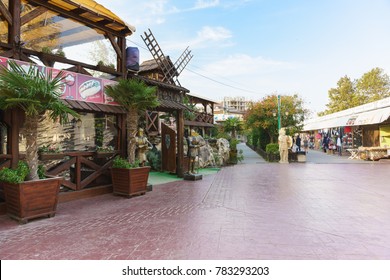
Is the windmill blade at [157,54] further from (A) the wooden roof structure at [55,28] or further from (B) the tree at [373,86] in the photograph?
(B) the tree at [373,86]

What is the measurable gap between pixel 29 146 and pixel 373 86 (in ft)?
98.6

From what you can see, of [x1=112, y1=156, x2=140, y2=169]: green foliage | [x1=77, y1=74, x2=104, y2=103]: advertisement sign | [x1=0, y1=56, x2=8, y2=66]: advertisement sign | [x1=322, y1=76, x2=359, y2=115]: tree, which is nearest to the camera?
[x1=0, y1=56, x2=8, y2=66]: advertisement sign

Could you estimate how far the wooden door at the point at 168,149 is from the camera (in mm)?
10500

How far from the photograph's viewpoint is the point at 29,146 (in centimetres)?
488

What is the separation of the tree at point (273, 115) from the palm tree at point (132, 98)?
44.8 ft

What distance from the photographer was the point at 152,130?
14.7 metres

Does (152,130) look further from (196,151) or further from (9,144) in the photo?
(9,144)

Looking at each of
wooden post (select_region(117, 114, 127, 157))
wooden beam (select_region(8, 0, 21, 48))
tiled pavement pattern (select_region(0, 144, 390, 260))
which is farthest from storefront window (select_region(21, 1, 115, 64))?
tiled pavement pattern (select_region(0, 144, 390, 260))

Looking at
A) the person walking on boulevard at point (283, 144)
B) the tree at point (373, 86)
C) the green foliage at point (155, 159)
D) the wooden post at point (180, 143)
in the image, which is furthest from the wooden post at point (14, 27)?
the tree at point (373, 86)

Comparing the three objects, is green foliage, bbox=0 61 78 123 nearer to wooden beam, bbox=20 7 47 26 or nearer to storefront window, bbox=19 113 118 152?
wooden beam, bbox=20 7 47 26

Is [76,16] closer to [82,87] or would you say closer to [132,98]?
[82,87]

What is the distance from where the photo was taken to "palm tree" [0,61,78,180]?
14.9ft

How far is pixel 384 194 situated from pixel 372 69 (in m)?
24.6

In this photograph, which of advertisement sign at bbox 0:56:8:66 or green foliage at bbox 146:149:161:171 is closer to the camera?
advertisement sign at bbox 0:56:8:66
